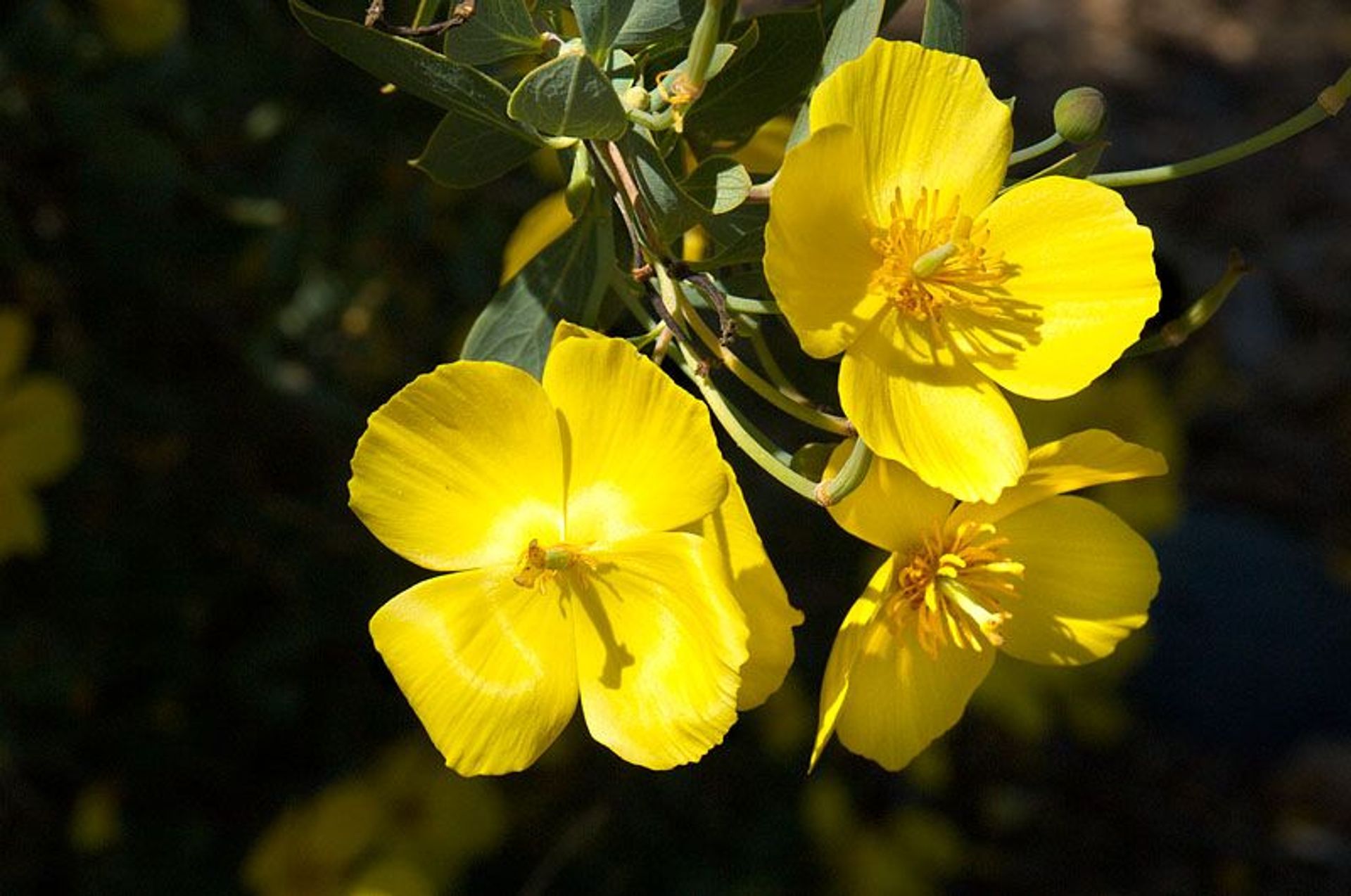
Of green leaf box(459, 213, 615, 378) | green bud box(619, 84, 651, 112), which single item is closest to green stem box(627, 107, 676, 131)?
green bud box(619, 84, 651, 112)

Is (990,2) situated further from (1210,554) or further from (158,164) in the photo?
(158,164)

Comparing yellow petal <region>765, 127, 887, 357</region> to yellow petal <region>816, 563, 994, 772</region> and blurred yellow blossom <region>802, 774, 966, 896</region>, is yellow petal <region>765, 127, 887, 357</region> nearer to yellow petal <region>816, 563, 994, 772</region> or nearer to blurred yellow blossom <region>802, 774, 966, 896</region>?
yellow petal <region>816, 563, 994, 772</region>

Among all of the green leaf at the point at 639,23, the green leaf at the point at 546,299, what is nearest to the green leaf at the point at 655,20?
the green leaf at the point at 639,23

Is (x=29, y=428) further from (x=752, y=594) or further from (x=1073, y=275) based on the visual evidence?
(x=1073, y=275)

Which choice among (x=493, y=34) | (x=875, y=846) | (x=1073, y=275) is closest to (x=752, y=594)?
(x=1073, y=275)

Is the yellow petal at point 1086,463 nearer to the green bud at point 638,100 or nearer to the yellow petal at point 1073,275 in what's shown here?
the yellow petal at point 1073,275
